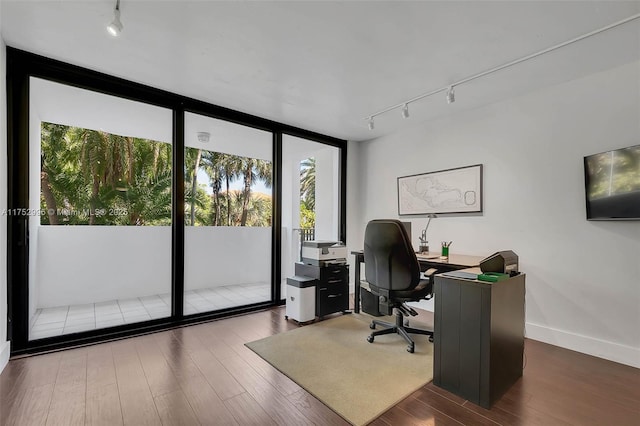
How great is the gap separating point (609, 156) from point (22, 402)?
15.4 feet

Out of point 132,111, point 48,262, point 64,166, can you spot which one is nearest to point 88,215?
point 64,166

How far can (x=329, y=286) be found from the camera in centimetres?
356

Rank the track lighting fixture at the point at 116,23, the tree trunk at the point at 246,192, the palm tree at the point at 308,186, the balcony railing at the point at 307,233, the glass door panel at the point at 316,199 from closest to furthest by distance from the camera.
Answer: the track lighting fixture at the point at 116,23, the tree trunk at the point at 246,192, the glass door panel at the point at 316,199, the balcony railing at the point at 307,233, the palm tree at the point at 308,186

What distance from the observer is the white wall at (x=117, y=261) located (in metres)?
3.05

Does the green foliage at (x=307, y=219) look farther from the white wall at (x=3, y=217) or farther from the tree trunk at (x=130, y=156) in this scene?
the white wall at (x=3, y=217)

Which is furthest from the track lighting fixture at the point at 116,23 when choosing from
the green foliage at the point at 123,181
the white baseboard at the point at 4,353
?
the white baseboard at the point at 4,353

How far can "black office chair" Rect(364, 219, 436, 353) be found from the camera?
8.46ft

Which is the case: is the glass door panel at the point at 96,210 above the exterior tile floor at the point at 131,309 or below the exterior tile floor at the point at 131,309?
above

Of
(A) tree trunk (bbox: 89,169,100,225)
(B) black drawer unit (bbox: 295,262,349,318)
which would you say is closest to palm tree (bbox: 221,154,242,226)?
(B) black drawer unit (bbox: 295,262,349,318)

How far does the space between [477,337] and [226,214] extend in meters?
3.09

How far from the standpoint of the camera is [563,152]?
2848 millimetres

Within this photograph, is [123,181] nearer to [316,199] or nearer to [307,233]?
[307,233]

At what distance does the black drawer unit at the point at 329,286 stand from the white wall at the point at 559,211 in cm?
144

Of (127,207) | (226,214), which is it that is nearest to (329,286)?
(226,214)
